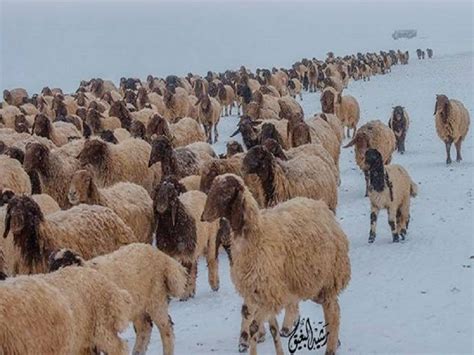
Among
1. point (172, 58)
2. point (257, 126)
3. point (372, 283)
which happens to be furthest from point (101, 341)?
point (172, 58)

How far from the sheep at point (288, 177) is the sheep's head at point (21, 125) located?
826 cm

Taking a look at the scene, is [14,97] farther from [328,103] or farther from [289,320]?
[289,320]

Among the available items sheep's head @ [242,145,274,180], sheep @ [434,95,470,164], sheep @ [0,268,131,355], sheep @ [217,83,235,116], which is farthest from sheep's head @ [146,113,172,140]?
sheep @ [217,83,235,116]

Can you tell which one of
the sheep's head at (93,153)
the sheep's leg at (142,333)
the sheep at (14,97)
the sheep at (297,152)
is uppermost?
the sheep at (14,97)

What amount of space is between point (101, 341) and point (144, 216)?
11.6 feet

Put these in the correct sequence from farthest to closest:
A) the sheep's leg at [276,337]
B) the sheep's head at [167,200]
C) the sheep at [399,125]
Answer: the sheep at [399,125], the sheep's head at [167,200], the sheep's leg at [276,337]

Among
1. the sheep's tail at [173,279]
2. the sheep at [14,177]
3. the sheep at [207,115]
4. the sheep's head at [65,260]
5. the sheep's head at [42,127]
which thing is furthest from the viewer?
the sheep at [207,115]

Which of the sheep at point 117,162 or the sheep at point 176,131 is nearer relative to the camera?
the sheep at point 117,162

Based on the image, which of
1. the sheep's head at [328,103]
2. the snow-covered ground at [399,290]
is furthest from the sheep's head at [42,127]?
the sheep's head at [328,103]

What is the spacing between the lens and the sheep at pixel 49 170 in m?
10.6

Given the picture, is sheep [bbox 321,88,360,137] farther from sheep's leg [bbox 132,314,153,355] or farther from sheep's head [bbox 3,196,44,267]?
sheep's leg [bbox 132,314,153,355]

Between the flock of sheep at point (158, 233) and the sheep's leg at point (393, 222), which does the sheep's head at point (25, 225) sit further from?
the sheep's leg at point (393, 222)

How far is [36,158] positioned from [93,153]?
1.19m

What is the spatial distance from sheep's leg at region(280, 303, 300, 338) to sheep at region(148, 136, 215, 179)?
4456 mm
